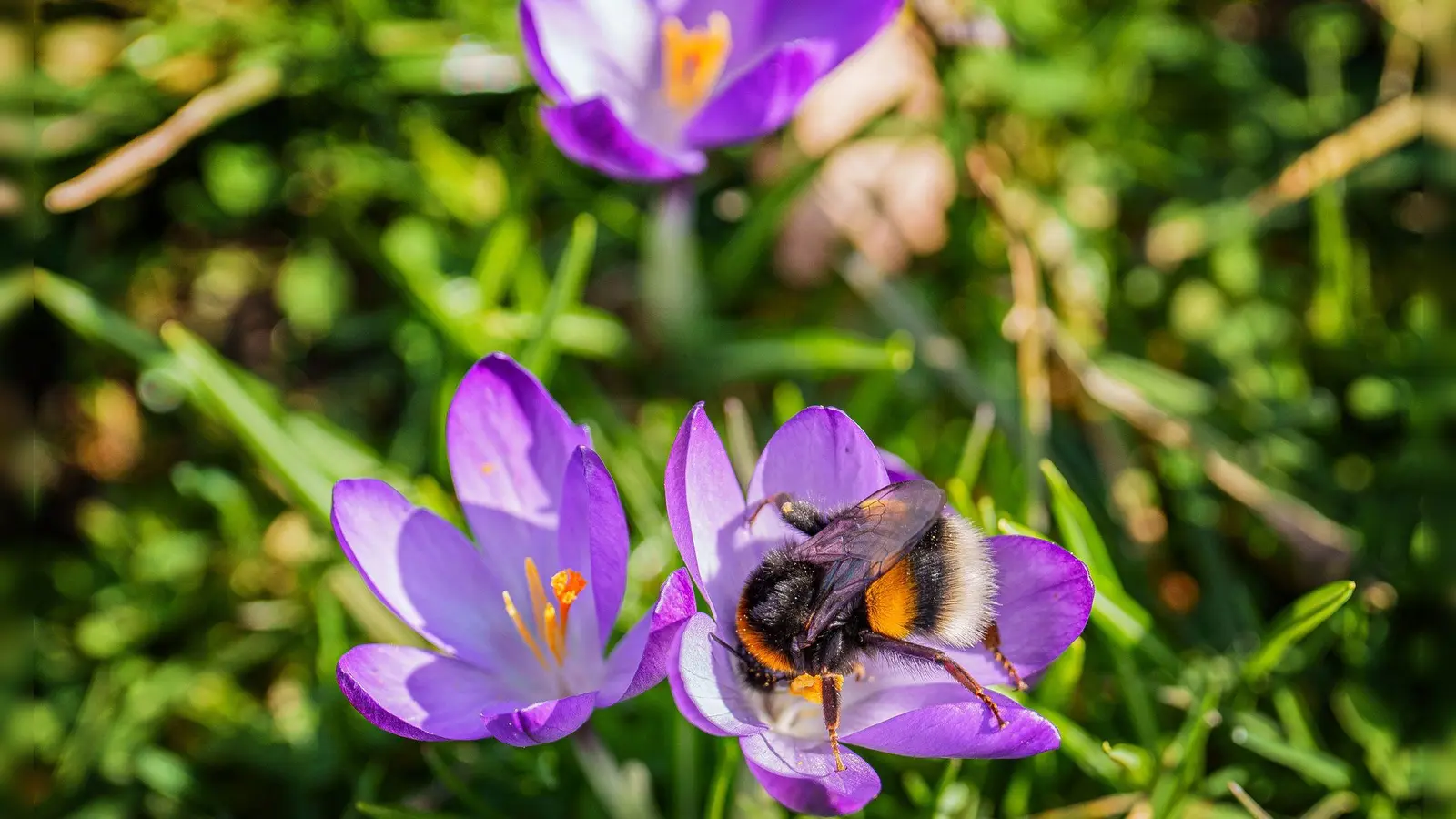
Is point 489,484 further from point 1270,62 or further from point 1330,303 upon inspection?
point 1270,62

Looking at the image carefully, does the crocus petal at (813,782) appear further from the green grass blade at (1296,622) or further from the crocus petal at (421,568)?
the green grass blade at (1296,622)

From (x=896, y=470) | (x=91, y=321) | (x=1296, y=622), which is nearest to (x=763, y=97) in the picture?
(x=896, y=470)

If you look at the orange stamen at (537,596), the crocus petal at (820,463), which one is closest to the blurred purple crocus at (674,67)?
the crocus petal at (820,463)

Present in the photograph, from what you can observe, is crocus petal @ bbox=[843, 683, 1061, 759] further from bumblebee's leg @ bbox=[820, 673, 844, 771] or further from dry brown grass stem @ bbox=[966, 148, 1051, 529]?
A: dry brown grass stem @ bbox=[966, 148, 1051, 529]

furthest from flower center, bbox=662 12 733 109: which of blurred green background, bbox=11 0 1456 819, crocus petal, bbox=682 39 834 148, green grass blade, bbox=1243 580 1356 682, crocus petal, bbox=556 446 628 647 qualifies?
green grass blade, bbox=1243 580 1356 682

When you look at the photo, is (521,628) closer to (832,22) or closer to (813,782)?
(813,782)
